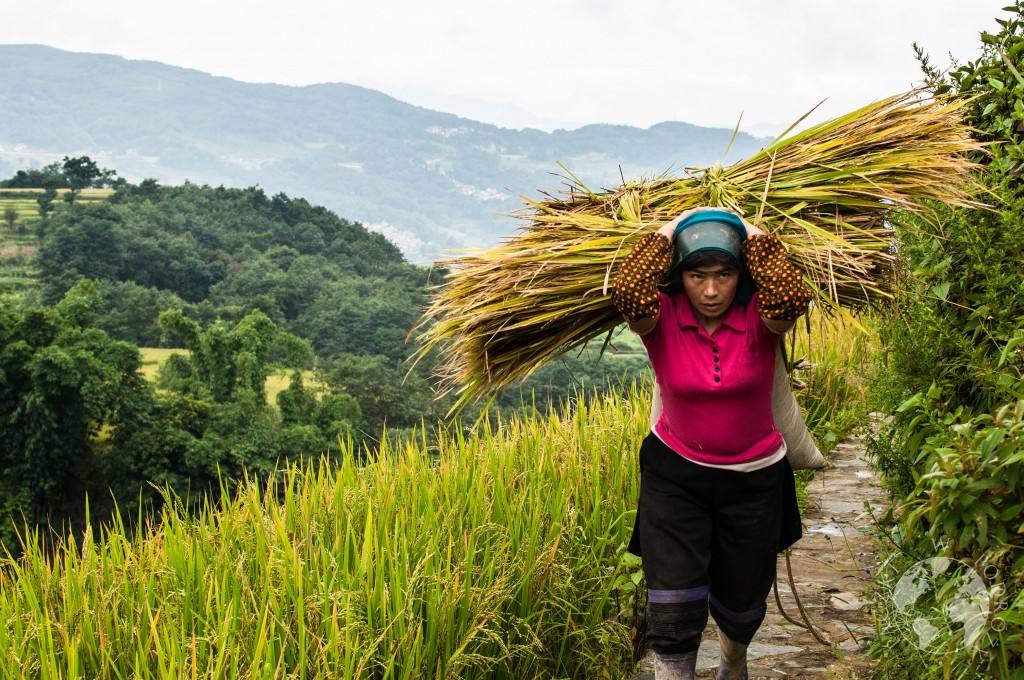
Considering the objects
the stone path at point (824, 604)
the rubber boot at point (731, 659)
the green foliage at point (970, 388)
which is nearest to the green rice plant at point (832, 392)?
the stone path at point (824, 604)

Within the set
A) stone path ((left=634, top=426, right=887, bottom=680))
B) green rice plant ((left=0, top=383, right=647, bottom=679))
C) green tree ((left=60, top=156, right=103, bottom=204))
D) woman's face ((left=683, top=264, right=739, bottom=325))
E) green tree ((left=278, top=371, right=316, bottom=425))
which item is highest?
green tree ((left=60, top=156, right=103, bottom=204))

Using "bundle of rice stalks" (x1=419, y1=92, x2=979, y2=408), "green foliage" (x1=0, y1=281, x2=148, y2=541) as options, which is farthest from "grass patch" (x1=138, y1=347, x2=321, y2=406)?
"bundle of rice stalks" (x1=419, y1=92, x2=979, y2=408)

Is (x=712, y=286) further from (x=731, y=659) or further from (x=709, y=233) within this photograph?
(x=731, y=659)

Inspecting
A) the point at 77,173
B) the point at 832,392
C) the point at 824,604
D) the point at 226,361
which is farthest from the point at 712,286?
the point at 77,173

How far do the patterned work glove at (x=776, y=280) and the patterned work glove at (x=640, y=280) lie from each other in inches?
8.1

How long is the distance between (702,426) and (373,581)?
95 centimetres

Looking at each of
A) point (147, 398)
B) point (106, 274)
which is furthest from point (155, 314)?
point (147, 398)

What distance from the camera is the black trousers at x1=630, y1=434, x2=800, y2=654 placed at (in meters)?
2.27

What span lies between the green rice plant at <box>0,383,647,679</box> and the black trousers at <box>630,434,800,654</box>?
38 centimetres

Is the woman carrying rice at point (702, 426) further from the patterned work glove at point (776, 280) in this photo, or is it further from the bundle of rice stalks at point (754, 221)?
the bundle of rice stalks at point (754, 221)

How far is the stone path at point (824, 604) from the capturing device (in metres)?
2.92

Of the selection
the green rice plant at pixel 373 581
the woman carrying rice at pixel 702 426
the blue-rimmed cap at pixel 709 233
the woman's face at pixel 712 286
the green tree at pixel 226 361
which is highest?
the blue-rimmed cap at pixel 709 233

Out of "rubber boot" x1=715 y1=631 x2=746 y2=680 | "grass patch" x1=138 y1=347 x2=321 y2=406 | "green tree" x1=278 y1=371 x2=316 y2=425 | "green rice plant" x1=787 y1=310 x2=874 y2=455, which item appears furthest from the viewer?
"grass patch" x1=138 y1=347 x2=321 y2=406

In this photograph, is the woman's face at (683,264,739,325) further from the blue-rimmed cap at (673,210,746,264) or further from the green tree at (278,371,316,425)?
the green tree at (278,371,316,425)
